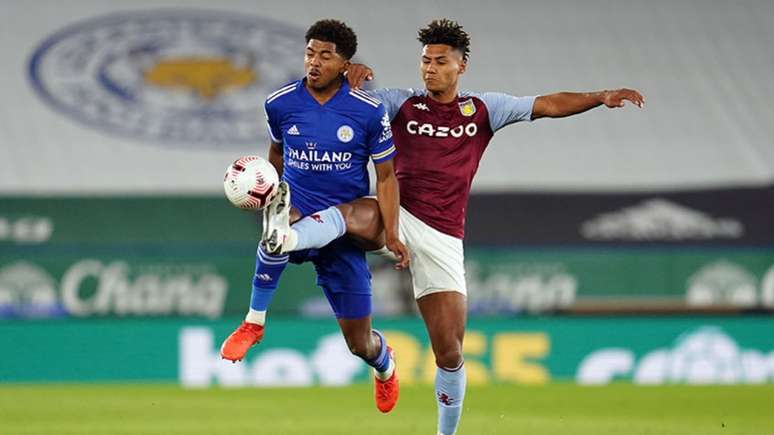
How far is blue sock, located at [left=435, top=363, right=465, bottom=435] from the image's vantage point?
939 cm

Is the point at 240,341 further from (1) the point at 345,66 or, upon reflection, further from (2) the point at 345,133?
(1) the point at 345,66

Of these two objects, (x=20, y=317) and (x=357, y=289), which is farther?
(x=20, y=317)

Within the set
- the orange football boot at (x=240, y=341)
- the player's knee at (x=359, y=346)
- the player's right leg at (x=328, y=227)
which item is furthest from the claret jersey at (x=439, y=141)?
the orange football boot at (x=240, y=341)

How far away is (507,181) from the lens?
65.0 ft

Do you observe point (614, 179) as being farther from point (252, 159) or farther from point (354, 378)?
point (252, 159)

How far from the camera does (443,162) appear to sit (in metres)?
9.31

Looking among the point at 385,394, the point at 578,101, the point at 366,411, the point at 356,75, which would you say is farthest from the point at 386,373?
the point at 366,411

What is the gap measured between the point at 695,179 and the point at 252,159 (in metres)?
12.4

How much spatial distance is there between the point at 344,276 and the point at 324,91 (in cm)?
113

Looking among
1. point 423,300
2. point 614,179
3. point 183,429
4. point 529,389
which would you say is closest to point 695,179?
point 614,179

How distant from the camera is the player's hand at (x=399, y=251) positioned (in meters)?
8.88

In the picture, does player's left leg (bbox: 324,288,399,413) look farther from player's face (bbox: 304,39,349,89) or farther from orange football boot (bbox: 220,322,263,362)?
player's face (bbox: 304,39,349,89)

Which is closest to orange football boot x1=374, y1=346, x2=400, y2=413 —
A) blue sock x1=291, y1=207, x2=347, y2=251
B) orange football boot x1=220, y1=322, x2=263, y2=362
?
orange football boot x1=220, y1=322, x2=263, y2=362

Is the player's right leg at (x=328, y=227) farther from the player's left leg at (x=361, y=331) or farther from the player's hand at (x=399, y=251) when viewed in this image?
the player's left leg at (x=361, y=331)
